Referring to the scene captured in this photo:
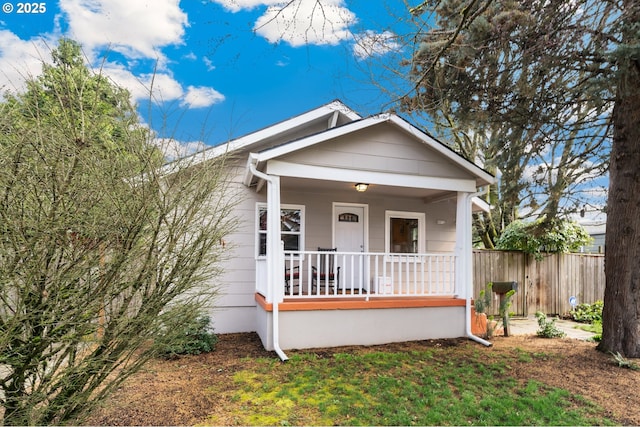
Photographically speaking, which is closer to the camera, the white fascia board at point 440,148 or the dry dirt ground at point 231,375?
the dry dirt ground at point 231,375

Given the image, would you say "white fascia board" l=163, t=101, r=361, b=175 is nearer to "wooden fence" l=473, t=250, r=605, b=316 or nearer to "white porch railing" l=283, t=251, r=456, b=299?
"white porch railing" l=283, t=251, r=456, b=299

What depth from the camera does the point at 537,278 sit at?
9.97 m

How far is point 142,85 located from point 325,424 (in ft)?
11.8

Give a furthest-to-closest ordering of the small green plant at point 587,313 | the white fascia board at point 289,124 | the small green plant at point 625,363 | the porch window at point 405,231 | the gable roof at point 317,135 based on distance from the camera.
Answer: the small green plant at point 587,313, the porch window at point 405,231, the white fascia board at point 289,124, the gable roof at point 317,135, the small green plant at point 625,363

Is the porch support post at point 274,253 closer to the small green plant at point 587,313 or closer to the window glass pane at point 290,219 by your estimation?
the window glass pane at point 290,219

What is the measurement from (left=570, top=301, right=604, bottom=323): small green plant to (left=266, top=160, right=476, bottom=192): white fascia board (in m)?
5.71

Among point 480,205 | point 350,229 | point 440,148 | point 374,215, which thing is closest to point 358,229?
point 350,229

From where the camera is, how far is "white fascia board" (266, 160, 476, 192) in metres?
6.13

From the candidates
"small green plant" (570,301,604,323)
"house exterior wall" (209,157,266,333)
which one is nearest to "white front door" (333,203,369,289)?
"house exterior wall" (209,157,266,333)

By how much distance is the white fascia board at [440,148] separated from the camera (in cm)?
679

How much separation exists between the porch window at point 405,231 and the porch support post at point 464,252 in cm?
167

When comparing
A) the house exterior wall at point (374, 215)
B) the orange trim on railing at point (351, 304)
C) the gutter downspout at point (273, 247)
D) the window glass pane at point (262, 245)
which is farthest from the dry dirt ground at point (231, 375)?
the house exterior wall at point (374, 215)

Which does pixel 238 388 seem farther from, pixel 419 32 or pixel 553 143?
pixel 553 143

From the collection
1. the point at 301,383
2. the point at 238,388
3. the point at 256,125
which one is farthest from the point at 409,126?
the point at 238,388
